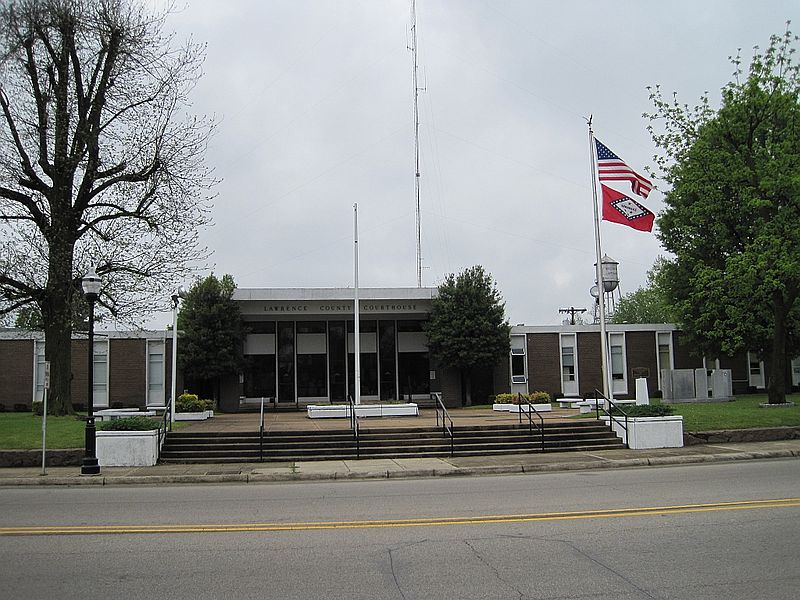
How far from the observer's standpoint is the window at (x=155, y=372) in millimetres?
35812

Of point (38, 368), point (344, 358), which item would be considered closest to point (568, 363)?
point (344, 358)

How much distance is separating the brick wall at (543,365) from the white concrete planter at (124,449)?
23.9 m

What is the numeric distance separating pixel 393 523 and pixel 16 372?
3122 centimetres

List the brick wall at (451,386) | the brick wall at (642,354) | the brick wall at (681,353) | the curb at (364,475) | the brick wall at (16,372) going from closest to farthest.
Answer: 1. the curb at (364,475)
2. the brick wall at (16,372)
3. the brick wall at (451,386)
4. the brick wall at (642,354)
5. the brick wall at (681,353)

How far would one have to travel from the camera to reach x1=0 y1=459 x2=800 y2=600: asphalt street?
268 inches

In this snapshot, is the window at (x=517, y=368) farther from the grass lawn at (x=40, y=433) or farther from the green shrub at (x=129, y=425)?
the green shrub at (x=129, y=425)

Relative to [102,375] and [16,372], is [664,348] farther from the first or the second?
[16,372]

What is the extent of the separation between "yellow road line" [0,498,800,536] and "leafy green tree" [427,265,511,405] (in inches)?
963

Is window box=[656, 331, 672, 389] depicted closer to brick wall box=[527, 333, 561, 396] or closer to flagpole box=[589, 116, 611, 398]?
brick wall box=[527, 333, 561, 396]

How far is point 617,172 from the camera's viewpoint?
76.2 ft

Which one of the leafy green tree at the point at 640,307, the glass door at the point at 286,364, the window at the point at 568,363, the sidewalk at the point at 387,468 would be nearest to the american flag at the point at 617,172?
the sidewalk at the point at 387,468

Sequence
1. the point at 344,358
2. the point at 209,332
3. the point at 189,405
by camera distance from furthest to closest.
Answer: the point at 344,358 < the point at 209,332 < the point at 189,405

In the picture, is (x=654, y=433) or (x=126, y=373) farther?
(x=126, y=373)

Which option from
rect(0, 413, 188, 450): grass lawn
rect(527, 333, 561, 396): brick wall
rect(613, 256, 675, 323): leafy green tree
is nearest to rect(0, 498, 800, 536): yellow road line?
rect(0, 413, 188, 450): grass lawn
